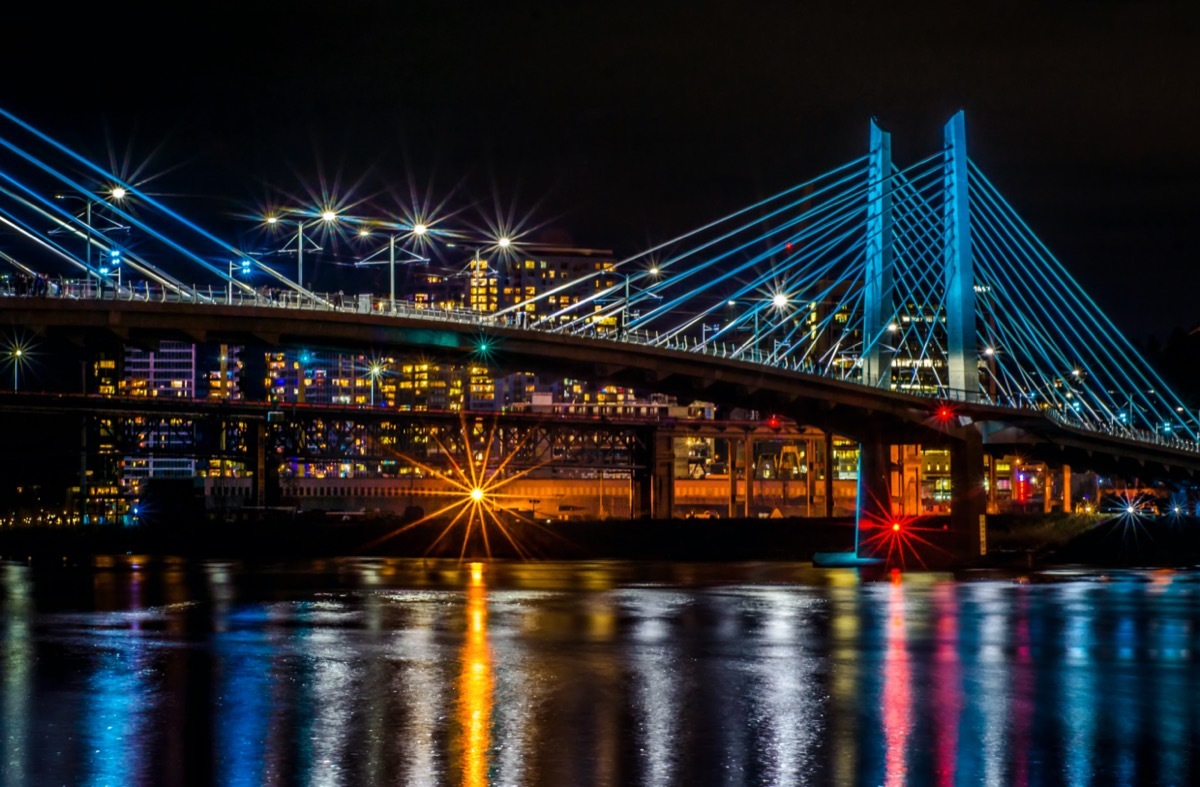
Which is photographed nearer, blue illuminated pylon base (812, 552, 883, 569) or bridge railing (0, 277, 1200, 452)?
bridge railing (0, 277, 1200, 452)

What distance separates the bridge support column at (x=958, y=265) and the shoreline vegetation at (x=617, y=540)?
→ 10.9m

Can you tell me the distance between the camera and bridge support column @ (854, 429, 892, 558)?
283ft

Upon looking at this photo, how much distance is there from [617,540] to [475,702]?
8319cm

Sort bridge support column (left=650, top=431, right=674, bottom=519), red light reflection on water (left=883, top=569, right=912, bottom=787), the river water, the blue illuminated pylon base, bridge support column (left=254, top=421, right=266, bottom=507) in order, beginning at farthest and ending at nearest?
bridge support column (left=650, top=431, right=674, bottom=519), bridge support column (left=254, top=421, right=266, bottom=507), the blue illuminated pylon base, red light reflection on water (left=883, top=569, right=912, bottom=787), the river water

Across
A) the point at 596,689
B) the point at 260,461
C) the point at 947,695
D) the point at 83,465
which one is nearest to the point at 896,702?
the point at 947,695

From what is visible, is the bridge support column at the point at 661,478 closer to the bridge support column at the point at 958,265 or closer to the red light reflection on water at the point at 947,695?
the bridge support column at the point at 958,265

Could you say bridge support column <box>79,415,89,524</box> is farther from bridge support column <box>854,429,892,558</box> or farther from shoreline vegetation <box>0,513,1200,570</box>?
bridge support column <box>854,429,892,558</box>

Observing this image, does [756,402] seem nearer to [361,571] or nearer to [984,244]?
[984,244]

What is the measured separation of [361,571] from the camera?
240ft

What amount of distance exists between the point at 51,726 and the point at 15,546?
9110 cm

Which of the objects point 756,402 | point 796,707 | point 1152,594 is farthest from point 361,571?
point 796,707

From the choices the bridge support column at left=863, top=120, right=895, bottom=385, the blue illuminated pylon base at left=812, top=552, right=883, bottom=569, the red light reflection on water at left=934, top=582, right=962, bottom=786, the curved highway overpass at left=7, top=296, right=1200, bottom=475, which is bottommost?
the blue illuminated pylon base at left=812, top=552, right=883, bottom=569

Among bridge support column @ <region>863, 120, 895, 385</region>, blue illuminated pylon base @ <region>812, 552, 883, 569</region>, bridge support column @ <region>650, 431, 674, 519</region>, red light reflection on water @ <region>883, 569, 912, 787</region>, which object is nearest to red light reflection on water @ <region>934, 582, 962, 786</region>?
red light reflection on water @ <region>883, 569, 912, 787</region>

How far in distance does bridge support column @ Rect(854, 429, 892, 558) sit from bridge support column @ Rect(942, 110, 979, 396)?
26.1 feet
